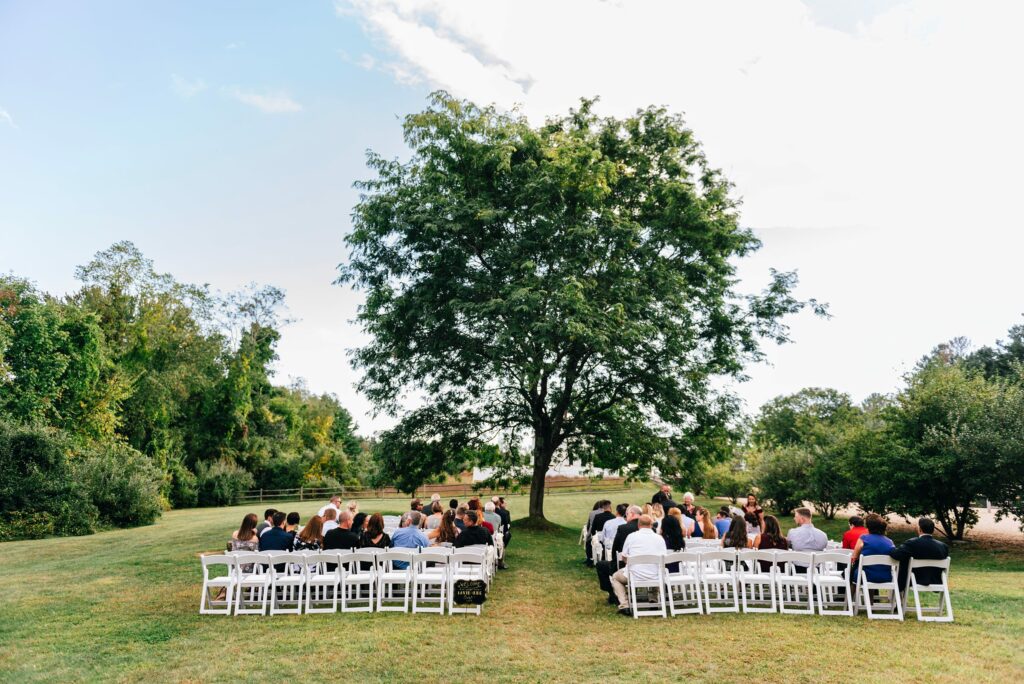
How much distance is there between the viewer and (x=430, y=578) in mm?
9297

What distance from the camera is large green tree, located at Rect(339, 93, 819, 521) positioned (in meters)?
Answer: 19.0

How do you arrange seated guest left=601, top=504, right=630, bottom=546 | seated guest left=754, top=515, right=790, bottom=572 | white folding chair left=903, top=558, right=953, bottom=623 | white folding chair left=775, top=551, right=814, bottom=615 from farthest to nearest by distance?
1. seated guest left=601, top=504, right=630, bottom=546
2. seated guest left=754, top=515, right=790, bottom=572
3. white folding chair left=775, top=551, right=814, bottom=615
4. white folding chair left=903, top=558, right=953, bottom=623

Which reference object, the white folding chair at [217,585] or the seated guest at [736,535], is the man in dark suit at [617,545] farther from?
the white folding chair at [217,585]

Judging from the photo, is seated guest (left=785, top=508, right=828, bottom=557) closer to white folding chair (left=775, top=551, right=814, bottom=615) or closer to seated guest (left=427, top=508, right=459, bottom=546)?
white folding chair (left=775, top=551, right=814, bottom=615)

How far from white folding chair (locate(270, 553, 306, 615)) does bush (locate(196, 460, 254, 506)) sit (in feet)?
128

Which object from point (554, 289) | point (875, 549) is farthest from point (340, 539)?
point (554, 289)

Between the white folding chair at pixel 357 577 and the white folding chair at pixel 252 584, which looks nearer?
the white folding chair at pixel 252 584

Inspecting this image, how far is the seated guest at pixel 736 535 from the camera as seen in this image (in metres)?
9.95

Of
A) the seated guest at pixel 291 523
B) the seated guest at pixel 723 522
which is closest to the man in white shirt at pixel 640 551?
the seated guest at pixel 723 522

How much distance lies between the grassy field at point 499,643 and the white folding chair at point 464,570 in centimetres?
25

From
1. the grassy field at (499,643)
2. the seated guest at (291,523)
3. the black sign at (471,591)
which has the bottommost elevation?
the grassy field at (499,643)

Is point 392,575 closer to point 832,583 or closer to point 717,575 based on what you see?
point 717,575

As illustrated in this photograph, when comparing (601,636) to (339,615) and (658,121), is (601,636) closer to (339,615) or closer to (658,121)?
(339,615)

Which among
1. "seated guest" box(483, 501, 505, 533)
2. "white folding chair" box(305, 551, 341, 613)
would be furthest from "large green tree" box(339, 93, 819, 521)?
"white folding chair" box(305, 551, 341, 613)
